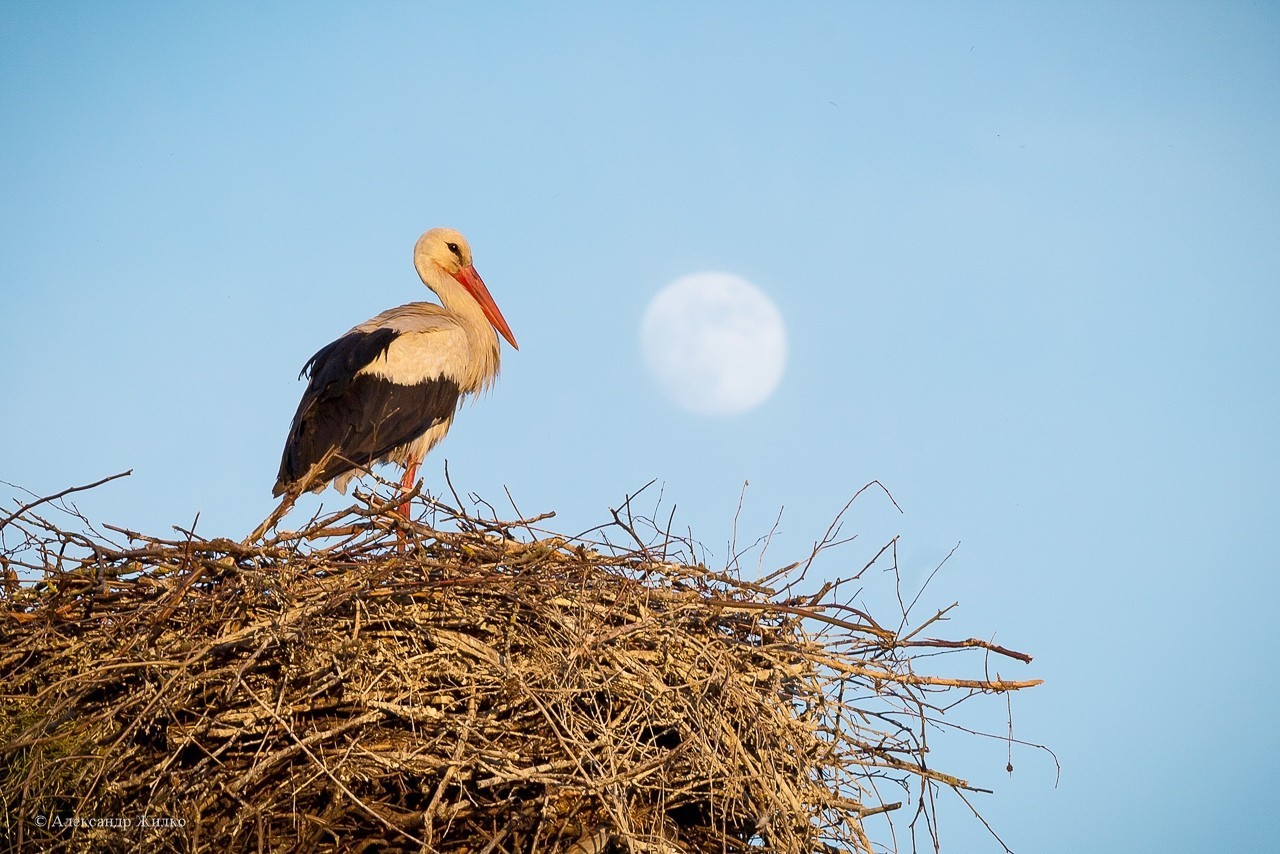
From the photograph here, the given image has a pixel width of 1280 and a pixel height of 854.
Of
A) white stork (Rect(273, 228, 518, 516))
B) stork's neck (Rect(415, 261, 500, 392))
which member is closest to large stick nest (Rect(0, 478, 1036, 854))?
white stork (Rect(273, 228, 518, 516))

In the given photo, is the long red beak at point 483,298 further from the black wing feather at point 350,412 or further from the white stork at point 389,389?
the black wing feather at point 350,412

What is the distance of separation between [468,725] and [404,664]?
10.8 inches

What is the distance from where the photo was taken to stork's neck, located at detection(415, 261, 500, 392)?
6699 mm

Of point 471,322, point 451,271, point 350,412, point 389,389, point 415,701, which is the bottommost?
point 415,701

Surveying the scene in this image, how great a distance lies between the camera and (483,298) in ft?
23.7

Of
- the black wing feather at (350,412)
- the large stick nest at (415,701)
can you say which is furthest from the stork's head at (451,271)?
the large stick nest at (415,701)

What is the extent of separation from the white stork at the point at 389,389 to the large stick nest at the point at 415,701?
5.07 feet

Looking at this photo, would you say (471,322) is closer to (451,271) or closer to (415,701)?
(451,271)

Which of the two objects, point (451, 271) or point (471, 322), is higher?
point (451, 271)

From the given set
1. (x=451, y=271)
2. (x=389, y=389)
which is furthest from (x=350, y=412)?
(x=451, y=271)

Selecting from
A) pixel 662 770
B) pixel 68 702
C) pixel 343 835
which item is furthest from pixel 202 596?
pixel 662 770

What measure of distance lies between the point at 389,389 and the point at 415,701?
8.49 ft

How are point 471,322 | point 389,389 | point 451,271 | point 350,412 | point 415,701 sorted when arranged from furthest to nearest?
point 451,271 < point 471,322 < point 389,389 < point 350,412 < point 415,701

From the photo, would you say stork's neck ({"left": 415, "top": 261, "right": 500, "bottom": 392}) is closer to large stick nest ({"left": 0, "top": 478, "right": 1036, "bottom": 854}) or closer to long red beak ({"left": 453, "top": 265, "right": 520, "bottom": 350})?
long red beak ({"left": 453, "top": 265, "right": 520, "bottom": 350})
